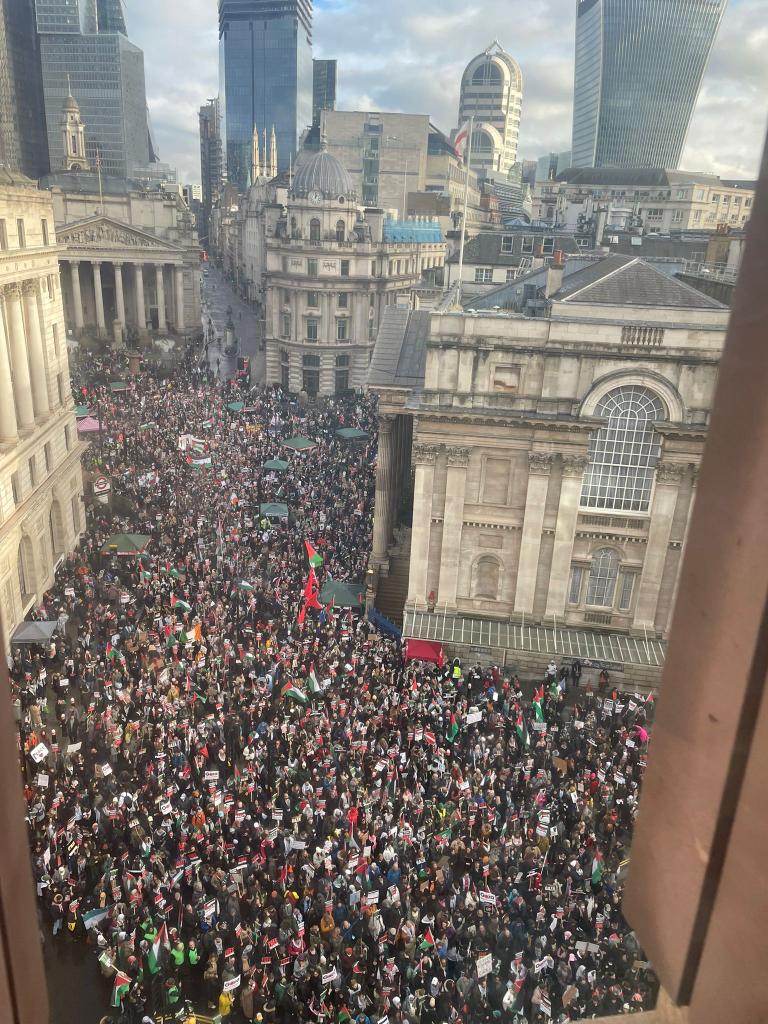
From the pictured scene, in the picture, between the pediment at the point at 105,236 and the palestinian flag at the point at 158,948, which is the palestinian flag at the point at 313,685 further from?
the pediment at the point at 105,236

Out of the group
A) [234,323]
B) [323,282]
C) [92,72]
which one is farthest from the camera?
[92,72]

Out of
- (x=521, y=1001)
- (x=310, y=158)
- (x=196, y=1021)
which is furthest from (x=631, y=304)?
(x=310, y=158)

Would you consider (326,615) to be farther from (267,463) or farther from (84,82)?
(84,82)

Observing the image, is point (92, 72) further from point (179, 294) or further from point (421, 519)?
point (421, 519)

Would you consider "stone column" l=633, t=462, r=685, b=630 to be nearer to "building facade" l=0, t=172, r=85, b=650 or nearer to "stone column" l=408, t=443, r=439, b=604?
"stone column" l=408, t=443, r=439, b=604

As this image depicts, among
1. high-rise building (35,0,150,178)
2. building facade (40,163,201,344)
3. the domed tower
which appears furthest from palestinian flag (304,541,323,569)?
high-rise building (35,0,150,178)

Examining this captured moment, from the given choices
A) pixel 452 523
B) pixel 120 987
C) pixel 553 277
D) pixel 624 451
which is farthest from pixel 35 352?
pixel 120 987

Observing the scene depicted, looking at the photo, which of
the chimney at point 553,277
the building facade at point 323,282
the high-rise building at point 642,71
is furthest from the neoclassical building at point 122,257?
the high-rise building at point 642,71
